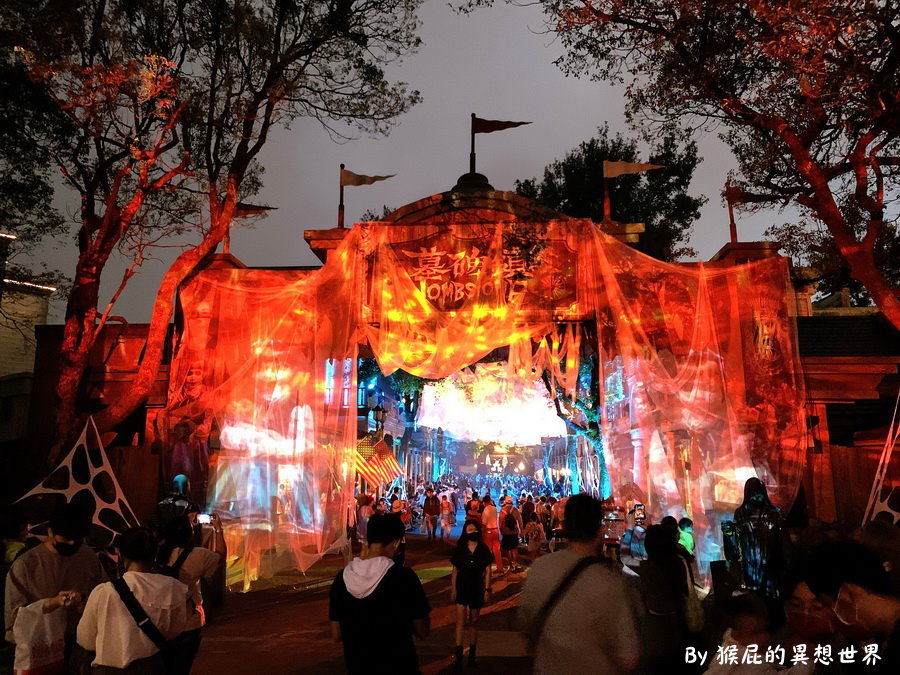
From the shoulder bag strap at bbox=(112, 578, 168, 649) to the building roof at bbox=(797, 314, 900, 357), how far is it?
48.5ft

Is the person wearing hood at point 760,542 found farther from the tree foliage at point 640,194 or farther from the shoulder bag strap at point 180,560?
the tree foliage at point 640,194

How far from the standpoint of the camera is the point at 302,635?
877 centimetres

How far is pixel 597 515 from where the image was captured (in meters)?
3.64

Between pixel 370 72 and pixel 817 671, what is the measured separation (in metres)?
15.0

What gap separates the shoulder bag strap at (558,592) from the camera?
338 centimetres

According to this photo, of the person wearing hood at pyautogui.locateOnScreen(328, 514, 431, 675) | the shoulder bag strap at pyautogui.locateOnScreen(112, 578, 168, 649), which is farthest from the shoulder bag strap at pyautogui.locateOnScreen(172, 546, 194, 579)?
the person wearing hood at pyautogui.locateOnScreen(328, 514, 431, 675)

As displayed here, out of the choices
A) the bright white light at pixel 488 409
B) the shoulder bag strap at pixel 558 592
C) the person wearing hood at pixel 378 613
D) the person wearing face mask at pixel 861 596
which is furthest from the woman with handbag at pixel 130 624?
the bright white light at pixel 488 409

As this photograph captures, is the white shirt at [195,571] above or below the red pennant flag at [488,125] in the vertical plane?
below

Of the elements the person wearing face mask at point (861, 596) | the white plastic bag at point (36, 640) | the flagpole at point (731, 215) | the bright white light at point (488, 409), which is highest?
the flagpole at point (731, 215)

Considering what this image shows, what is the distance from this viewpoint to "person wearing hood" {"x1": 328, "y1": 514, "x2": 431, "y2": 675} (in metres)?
3.79

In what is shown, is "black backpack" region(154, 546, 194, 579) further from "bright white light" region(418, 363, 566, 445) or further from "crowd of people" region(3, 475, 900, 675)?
"bright white light" region(418, 363, 566, 445)

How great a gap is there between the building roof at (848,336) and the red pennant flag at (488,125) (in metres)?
7.82

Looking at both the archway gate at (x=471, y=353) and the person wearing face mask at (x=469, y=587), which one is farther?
the archway gate at (x=471, y=353)

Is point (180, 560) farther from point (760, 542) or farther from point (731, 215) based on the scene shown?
point (731, 215)
